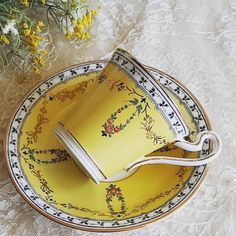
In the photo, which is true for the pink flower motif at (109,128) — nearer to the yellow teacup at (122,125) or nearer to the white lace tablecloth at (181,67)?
the yellow teacup at (122,125)

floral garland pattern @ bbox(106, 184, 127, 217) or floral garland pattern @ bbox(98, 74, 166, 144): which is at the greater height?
floral garland pattern @ bbox(98, 74, 166, 144)

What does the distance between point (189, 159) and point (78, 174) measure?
0.51ft

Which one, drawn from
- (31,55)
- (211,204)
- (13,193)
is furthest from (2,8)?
(211,204)

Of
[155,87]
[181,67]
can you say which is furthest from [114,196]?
[181,67]

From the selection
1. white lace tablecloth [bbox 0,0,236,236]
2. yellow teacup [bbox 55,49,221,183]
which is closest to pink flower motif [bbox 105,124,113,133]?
yellow teacup [bbox 55,49,221,183]

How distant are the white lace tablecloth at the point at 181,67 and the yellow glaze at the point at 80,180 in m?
0.05

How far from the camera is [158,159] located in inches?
30.8

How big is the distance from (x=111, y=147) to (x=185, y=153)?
0.12m

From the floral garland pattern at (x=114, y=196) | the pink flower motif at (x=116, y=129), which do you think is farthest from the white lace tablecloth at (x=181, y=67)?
the pink flower motif at (x=116, y=129)

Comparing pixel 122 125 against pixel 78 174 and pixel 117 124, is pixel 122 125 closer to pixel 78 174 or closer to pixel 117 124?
pixel 117 124

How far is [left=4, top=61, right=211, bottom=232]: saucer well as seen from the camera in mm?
739

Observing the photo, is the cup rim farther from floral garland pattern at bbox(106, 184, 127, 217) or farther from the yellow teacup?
floral garland pattern at bbox(106, 184, 127, 217)

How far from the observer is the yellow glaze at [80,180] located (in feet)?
2.49

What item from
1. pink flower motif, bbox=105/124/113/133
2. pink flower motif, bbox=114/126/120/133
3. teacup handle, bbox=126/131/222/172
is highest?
pink flower motif, bbox=105/124/113/133
